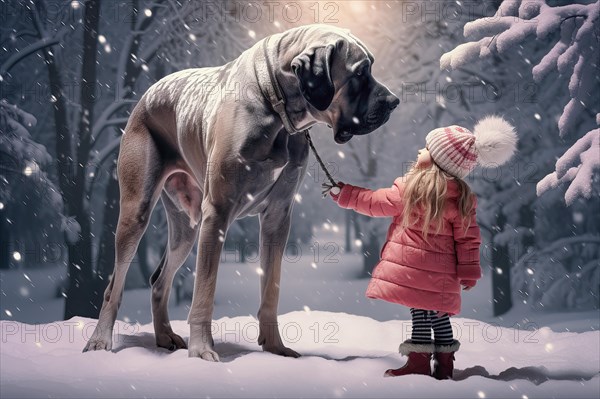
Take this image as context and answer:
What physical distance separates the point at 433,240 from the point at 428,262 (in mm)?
92

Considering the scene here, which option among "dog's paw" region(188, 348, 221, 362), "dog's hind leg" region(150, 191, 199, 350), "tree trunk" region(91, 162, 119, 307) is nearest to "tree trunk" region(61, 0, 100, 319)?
"tree trunk" region(91, 162, 119, 307)

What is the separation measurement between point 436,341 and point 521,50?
4082mm

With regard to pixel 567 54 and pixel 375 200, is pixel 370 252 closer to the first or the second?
pixel 567 54

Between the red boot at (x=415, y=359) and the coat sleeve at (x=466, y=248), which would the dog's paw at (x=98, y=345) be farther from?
the coat sleeve at (x=466, y=248)

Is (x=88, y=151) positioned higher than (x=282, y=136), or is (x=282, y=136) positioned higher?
(x=88, y=151)

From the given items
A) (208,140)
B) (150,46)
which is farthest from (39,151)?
(208,140)

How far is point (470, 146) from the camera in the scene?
9.27 ft

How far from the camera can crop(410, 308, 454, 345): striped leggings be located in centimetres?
280

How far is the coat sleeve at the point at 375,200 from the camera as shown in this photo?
2830 millimetres

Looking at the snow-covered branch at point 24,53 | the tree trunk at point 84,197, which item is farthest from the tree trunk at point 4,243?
the snow-covered branch at point 24,53

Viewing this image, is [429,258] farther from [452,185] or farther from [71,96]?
[71,96]

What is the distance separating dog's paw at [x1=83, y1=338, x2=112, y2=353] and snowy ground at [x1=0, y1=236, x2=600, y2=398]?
6 centimetres

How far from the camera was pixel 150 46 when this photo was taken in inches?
237

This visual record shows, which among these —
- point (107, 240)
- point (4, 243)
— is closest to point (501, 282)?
point (107, 240)
